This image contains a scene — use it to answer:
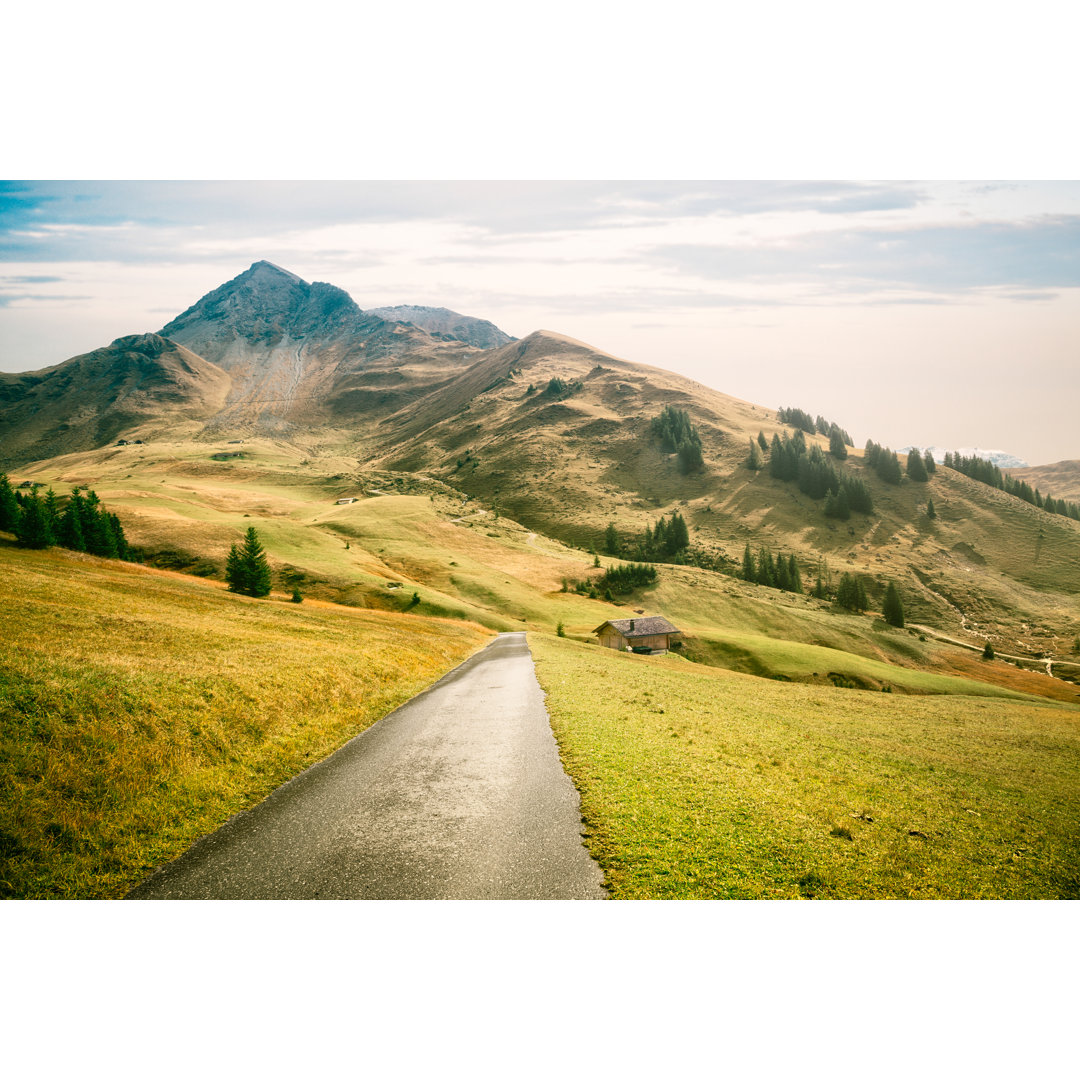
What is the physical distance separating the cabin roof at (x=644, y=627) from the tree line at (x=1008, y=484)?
168750 mm

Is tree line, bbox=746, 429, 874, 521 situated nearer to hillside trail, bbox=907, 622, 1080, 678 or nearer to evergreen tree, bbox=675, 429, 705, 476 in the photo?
evergreen tree, bbox=675, 429, 705, 476

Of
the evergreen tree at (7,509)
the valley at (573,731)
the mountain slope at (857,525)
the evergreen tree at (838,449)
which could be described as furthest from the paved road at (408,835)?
the evergreen tree at (838,449)

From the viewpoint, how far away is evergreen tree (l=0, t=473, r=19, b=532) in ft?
146

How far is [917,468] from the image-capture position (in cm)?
17575

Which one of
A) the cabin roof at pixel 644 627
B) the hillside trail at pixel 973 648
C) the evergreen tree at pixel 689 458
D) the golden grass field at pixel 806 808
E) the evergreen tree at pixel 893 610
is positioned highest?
the evergreen tree at pixel 689 458

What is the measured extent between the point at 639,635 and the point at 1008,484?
609 ft

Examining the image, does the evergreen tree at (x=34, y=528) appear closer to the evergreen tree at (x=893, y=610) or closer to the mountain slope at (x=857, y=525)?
the mountain slope at (x=857, y=525)

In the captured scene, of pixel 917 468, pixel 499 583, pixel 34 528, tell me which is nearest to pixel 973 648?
pixel 499 583

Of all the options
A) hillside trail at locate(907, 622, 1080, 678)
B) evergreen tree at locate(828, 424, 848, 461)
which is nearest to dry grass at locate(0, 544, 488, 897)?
hillside trail at locate(907, 622, 1080, 678)

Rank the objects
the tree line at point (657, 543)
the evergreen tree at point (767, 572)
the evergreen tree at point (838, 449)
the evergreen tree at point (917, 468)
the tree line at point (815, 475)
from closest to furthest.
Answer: the evergreen tree at point (767, 572) → the tree line at point (657, 543) → the tree line at point (815, 475) → the evergreen tree at point (917, 468) → the evergreen tree at point (838, 449)

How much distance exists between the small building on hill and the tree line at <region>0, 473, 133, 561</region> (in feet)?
180

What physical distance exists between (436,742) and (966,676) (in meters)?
88.6

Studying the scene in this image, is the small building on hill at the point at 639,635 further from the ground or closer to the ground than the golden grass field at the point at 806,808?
Result: closer to the ground

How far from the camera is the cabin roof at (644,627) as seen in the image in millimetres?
63531
